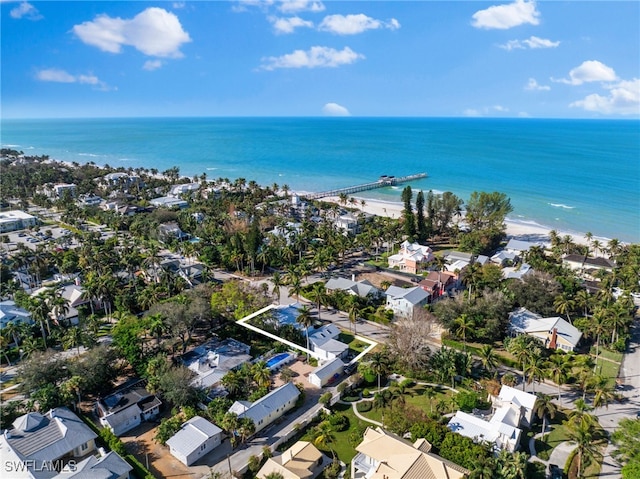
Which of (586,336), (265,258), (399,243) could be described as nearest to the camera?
(586,336)

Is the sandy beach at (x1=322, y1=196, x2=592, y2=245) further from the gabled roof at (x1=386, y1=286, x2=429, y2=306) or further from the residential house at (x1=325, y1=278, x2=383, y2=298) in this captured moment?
the residential house at (x1=325, y1=278, x2=383, y2=298)

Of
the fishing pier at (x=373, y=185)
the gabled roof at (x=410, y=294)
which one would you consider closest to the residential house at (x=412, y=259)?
the gabled roof at (x=410, y=294)

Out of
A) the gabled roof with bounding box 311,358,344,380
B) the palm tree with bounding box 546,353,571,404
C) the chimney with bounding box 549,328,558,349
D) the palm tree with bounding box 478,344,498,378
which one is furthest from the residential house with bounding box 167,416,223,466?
the chimney with bounding box 549,328,558,349

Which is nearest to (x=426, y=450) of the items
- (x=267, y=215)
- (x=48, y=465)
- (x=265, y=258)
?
(x=48, y=465)

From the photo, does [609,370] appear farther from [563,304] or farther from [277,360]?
[277,360]

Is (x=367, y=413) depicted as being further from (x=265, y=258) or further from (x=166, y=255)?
(x=166, y=255)
